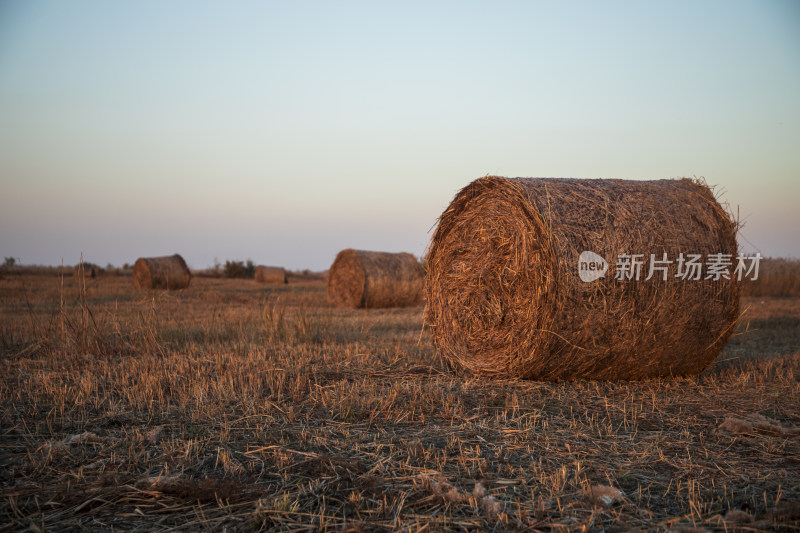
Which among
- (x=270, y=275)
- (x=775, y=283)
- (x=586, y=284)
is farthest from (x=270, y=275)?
(x=586, y=284)

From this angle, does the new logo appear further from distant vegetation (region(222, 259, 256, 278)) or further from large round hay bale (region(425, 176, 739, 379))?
distant vegetation (region(222, 259, 256, 278))

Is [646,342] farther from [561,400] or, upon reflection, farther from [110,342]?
[110,342]

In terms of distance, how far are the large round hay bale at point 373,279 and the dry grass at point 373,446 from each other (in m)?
7.94

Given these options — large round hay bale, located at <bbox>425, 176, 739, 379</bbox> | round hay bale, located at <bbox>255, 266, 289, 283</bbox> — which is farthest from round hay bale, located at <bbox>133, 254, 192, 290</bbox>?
large round hay bale, located at <bbox>425, 176, 739, 379</bbox>

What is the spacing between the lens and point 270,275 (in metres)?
24.5

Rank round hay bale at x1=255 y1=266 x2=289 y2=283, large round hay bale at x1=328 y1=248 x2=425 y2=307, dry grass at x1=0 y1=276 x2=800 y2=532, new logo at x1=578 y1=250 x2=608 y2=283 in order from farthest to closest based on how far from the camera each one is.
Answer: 1. round hay bale at x1=255 y1=266 x2=289 y2=283
2. large round hay bale at x1=328 y1=248 x2=425 y2=307
3. new logo at x1=578 y1=250 x2=608 y2=283
4. dry grass at x1=0 y1=276 x2=800 y2=532

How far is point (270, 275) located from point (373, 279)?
10.3 metres

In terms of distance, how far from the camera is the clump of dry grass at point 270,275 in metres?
24.4

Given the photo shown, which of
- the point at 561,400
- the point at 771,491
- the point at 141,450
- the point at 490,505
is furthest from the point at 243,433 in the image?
the point at 771,491

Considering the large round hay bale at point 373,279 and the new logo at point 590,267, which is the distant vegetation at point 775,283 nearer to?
the large round hay bale at point 373,279

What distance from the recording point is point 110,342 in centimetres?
766

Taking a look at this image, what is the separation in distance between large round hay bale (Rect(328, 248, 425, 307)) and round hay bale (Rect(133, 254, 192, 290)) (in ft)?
19.8

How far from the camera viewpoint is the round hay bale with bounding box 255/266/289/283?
24.4 m

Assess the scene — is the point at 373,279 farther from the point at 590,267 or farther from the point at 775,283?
the point at 775,283
